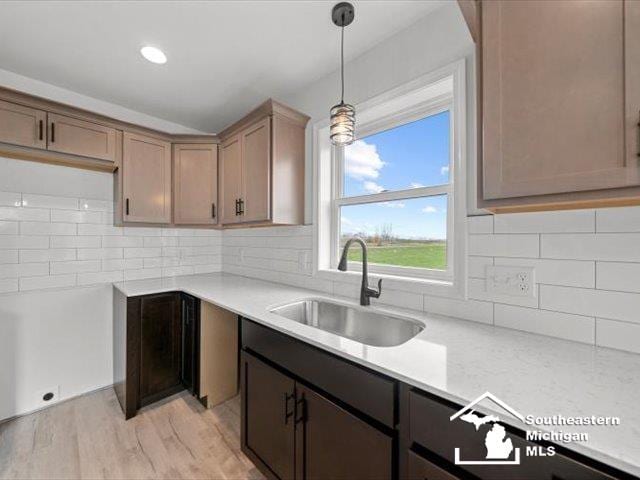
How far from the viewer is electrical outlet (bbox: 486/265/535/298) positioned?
1108 millimetres

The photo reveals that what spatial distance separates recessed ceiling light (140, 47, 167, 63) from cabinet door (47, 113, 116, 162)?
0.68 m

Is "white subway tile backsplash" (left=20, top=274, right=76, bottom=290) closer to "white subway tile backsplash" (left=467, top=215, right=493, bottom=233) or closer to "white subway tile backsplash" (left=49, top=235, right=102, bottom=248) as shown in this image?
"white subway tile backsplash" (left=49, top=235, right=102, bottom=248)

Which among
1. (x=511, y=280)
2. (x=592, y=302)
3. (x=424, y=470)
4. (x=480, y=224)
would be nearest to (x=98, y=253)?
(x=424, y=470)

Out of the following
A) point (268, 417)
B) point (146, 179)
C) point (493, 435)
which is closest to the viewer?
point (493, 435)

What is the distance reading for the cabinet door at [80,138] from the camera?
72.6 inches

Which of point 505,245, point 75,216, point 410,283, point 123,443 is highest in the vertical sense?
point 75,216

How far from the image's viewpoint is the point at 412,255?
1677mm

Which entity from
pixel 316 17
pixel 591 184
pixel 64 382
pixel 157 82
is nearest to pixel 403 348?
pixel 591 184

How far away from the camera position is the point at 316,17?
1466 mm

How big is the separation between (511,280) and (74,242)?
2952mm

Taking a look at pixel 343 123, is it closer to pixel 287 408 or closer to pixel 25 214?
pixel 287 408

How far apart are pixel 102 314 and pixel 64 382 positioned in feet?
1.72

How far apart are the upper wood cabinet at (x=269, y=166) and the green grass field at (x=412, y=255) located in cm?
65

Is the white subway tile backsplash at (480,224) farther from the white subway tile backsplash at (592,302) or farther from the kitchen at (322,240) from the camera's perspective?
the white subway tile backsplash at (592,302)
